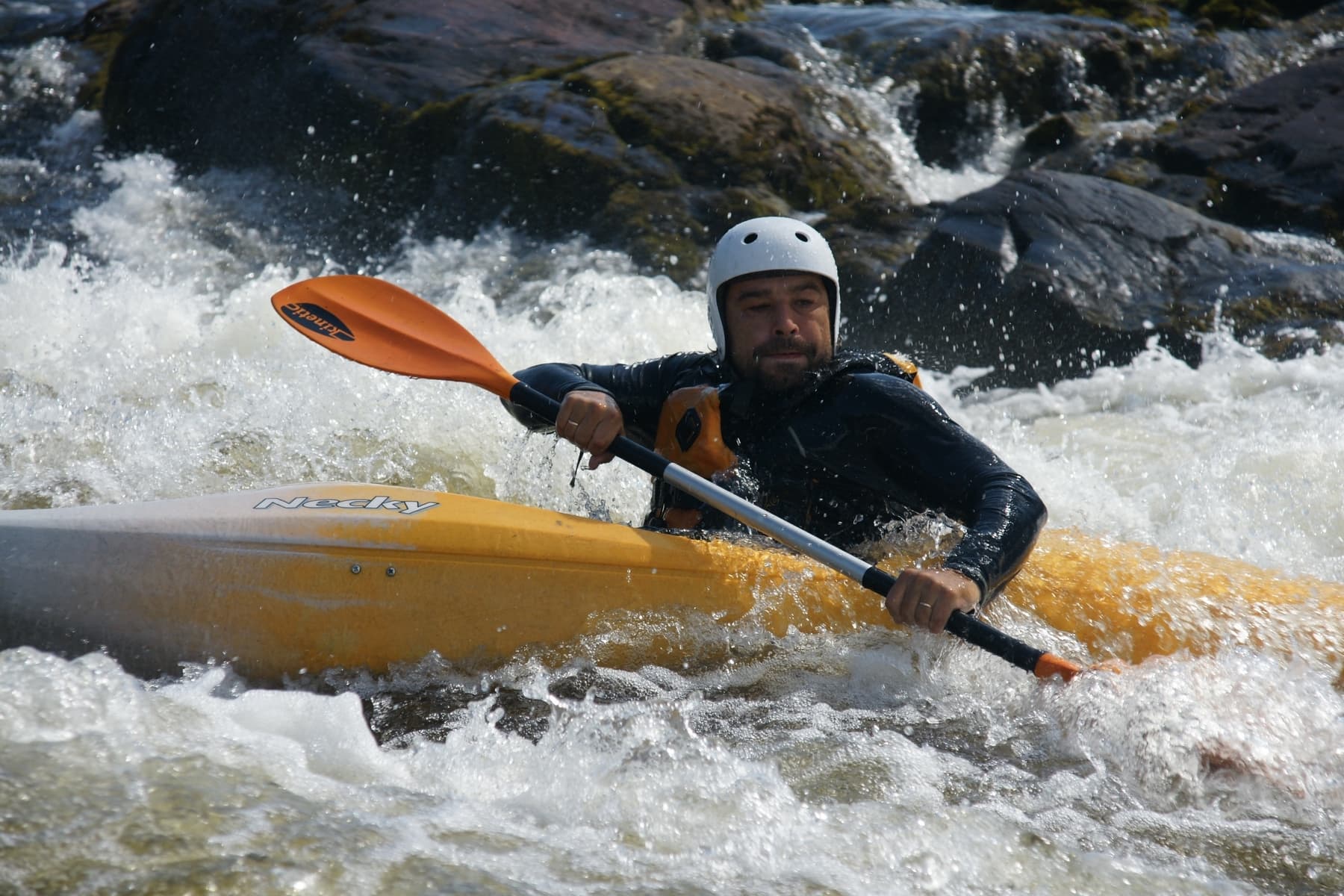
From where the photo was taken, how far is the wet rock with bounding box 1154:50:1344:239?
8.03 m

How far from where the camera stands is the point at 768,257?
134 inches

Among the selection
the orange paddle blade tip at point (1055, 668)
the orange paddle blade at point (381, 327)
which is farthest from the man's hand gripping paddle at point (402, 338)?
A: the orange paddle blade tip at point (1055, 668)

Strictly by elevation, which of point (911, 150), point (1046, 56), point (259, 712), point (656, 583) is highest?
point (1046, 56)

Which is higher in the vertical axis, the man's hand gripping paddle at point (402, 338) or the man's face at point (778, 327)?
the man's face at point (778, 327)

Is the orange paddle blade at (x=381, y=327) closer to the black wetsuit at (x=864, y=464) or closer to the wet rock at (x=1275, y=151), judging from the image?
the black wetsuit at (x=864, y=464)

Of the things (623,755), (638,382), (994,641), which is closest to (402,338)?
(638,382)

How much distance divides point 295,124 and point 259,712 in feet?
20.9

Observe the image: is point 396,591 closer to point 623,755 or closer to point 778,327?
point 623,755

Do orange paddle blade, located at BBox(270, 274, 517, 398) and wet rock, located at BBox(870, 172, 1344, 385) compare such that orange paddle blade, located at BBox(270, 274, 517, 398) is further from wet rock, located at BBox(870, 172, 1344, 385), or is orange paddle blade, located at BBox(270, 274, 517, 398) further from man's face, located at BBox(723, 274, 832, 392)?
wet rock, located at BBox(870, 172, 1344, 385)

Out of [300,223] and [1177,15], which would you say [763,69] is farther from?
[1177,15]

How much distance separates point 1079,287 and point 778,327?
4055 millimetres

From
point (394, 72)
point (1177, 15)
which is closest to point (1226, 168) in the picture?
point (1177, 15)

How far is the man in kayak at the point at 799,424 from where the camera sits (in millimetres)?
3018

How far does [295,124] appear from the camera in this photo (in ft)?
26.7
